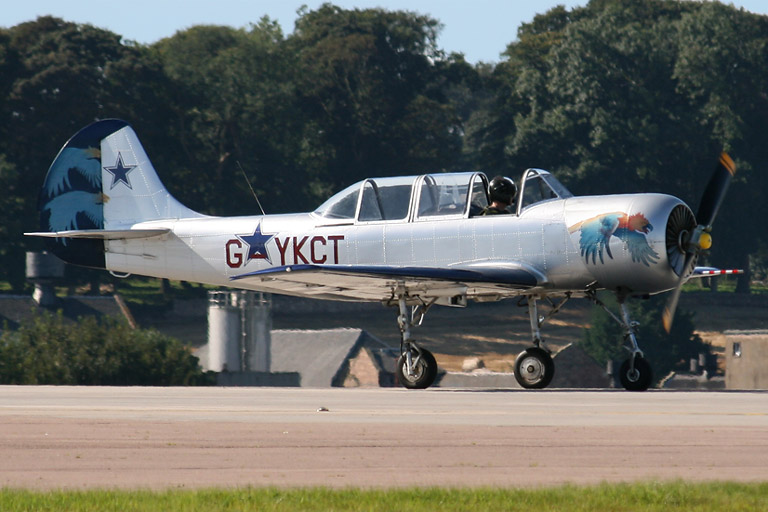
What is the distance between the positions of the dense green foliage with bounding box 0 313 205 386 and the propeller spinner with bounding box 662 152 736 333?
754 inches

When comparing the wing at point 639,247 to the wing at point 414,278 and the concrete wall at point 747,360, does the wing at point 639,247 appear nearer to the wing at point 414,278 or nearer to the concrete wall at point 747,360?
the wing at point 414,278

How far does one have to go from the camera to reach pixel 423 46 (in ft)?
309

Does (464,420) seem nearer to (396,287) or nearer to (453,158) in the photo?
(396,287)

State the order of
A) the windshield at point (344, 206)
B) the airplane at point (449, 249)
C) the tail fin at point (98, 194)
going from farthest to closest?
the tail fin at point (98, 194)
the windshield at point (344, 206)
the airplane at point (449, 249)

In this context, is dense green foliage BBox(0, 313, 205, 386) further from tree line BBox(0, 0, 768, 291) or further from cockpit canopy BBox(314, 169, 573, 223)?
tree line BBox(0, 0, 768, 291)

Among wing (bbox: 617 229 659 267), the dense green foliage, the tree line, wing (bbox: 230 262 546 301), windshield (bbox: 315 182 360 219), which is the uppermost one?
the tree line

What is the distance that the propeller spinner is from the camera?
1850 centimetres

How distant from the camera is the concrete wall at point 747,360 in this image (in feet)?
200

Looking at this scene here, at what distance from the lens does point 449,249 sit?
19.6 meters

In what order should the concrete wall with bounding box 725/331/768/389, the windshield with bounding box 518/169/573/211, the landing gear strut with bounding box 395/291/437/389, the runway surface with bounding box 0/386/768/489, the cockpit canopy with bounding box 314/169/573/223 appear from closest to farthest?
1. the runway surface with bounding box 0/386/768/489
2. the windshield with bounding box 518/169/573/211
3. the cockpit canopy with bounding box 314/169/573/223
4. the landing gear strut with bounding box 395/291/437/389
5. the concrete wall with bounding box 725/331/768/389

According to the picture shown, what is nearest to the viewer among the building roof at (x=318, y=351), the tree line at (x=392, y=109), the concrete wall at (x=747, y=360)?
the building roof at (x=318, y=351)

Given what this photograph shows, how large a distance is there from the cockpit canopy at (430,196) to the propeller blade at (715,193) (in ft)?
6.75

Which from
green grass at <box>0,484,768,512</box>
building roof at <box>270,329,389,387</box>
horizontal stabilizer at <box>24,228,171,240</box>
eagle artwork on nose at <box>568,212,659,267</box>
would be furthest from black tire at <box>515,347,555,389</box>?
building roof at <box>270,329,389,387</box>

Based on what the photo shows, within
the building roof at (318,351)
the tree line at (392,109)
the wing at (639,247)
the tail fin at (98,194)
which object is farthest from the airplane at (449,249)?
the tree line at (392,109)
